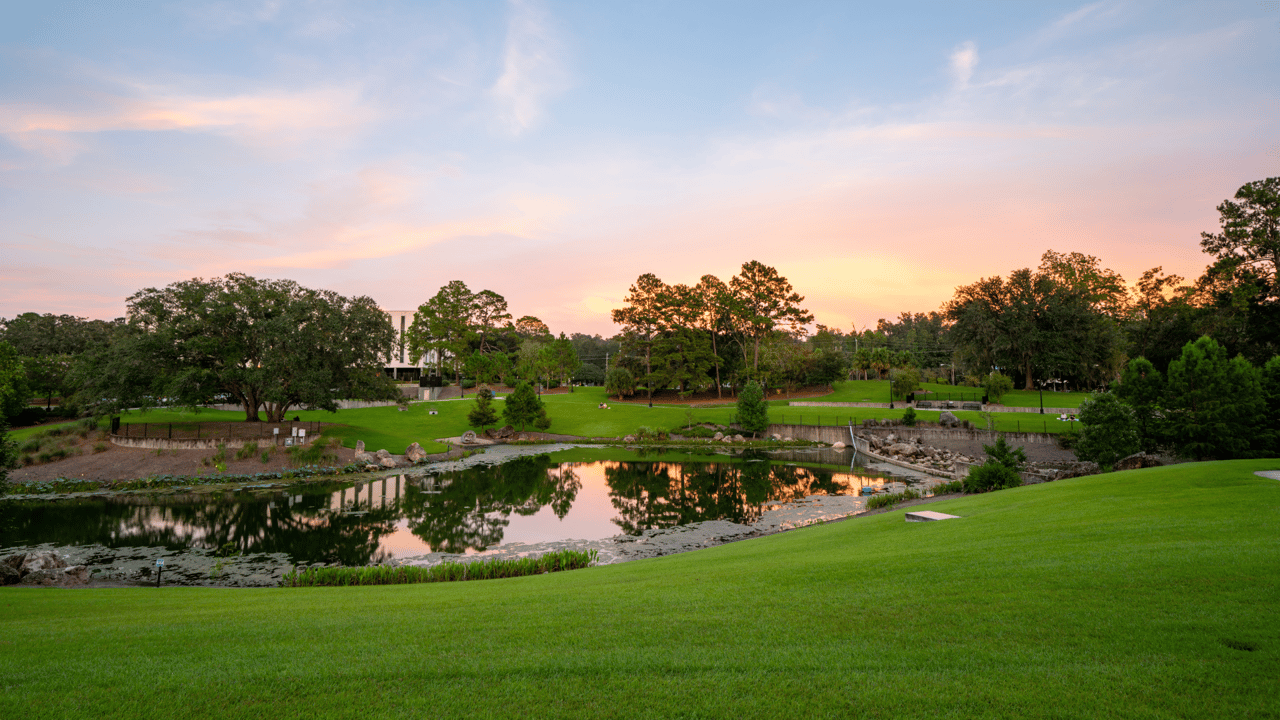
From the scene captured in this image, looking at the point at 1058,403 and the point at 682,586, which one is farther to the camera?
the point at 1058,403

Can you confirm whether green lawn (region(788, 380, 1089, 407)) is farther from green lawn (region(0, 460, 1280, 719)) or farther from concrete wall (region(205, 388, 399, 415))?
green lawn (region(0, 460, 1280, 719))

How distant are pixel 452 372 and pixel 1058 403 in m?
72.1

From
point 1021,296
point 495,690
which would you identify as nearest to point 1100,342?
point 1021,296

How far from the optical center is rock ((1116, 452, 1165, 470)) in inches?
790

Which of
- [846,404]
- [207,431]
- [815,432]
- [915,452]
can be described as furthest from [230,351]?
[846,404]

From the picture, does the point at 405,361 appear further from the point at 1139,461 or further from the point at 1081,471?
the point at 1139,461

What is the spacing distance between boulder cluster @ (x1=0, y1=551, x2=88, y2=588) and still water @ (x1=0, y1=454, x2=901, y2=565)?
3.54 meters

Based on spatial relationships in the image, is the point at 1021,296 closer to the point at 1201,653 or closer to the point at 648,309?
the point at 648,309

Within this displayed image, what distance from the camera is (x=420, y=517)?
21.9 metres

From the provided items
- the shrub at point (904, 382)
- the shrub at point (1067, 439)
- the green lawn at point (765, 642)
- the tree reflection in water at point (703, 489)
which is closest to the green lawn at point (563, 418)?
the shrub at point (1067, 439)

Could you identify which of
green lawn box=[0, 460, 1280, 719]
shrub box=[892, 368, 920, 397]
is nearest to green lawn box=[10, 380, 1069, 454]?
shrub box=[892, 368, 920, 397]

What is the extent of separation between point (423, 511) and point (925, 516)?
18.5 meters

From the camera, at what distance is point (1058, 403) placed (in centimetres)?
5225

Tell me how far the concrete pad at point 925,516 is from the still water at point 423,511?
7.55 metres
